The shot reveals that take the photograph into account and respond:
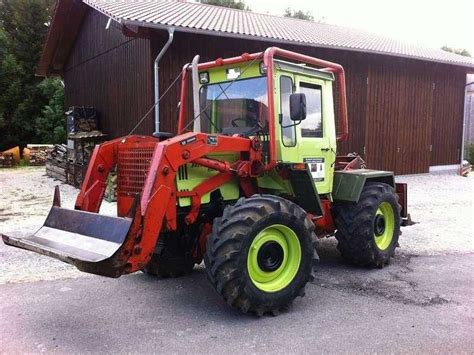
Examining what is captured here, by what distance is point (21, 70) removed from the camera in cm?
2895

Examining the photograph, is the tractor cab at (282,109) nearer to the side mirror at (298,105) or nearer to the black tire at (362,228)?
the side mirror at (298,105)

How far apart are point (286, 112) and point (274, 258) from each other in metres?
1.57

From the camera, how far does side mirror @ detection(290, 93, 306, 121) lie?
15.7ft

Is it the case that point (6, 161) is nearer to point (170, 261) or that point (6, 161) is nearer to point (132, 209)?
point (170, 261)

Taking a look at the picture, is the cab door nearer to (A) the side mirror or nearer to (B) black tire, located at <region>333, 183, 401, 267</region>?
(B) black tire, located at <region>333, 183, 401, 267</region>

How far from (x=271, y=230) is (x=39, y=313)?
7.74ft

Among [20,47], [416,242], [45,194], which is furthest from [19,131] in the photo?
[416,242]

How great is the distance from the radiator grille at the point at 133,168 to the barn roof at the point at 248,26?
20.7 feet

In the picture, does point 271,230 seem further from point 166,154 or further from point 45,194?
point 45,194

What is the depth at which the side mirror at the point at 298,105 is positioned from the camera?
4.77 m

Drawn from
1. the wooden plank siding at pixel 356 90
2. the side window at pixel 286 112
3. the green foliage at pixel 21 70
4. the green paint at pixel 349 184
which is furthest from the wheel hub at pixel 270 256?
the green foliage at pixel 21 70

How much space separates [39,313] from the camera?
4.66 metres

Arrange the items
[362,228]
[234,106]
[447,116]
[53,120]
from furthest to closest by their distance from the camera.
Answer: [53,120] < [447,116] < [362,228] < [234,106]

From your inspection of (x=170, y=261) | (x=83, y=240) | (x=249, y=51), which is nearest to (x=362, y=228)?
(x=170, y=261)
